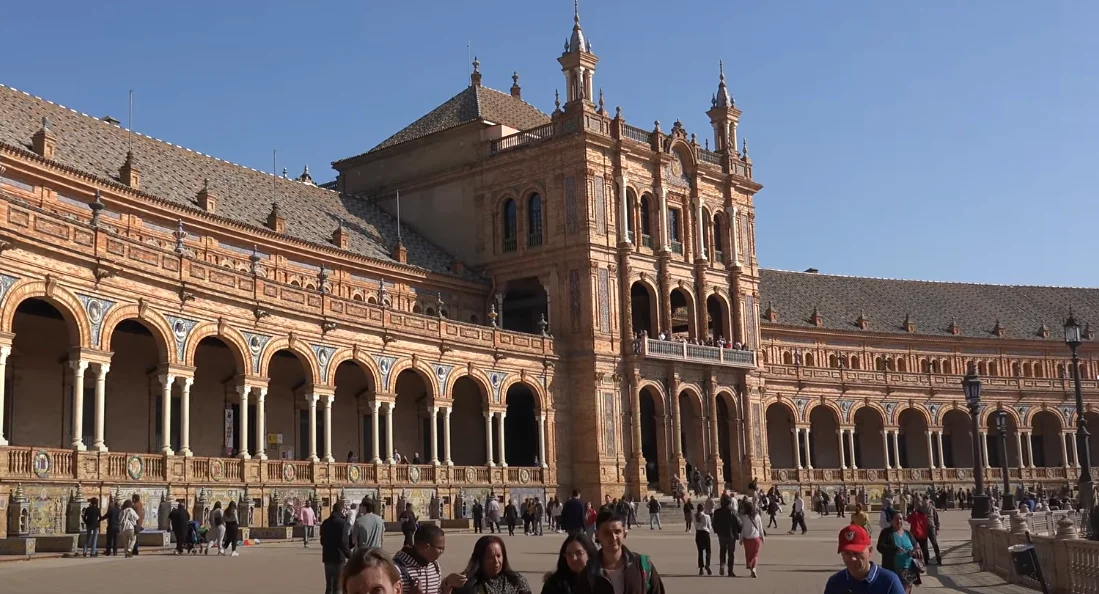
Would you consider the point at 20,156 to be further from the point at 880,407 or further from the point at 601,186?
the point at 880,407

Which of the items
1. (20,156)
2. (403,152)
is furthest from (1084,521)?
(403,152)

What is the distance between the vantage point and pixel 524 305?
5662 cm

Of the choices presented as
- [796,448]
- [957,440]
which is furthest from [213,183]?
[957,440]

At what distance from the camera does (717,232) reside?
62188 millimetres

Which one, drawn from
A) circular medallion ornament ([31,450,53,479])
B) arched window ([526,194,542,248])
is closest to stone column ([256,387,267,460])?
circular medallion ornament ([31,450,53,479])

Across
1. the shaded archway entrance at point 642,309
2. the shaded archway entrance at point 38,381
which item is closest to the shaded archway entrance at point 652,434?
the shaded archway entrance at point 642,309

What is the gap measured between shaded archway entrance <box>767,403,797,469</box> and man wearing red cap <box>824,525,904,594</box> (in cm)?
6441

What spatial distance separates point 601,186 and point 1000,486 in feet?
116

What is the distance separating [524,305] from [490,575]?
48254 millimetres

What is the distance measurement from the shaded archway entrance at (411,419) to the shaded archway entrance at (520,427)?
4.59m

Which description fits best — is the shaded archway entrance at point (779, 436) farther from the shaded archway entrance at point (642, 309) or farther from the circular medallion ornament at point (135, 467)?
the circular medallion ornament at point (135, 467)

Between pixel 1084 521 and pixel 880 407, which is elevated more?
pixel 880 407

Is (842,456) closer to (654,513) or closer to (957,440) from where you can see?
(957,440)

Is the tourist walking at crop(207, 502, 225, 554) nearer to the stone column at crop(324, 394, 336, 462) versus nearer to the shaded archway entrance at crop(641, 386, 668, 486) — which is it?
the stone column at crop(324, 394, 336, 462)
